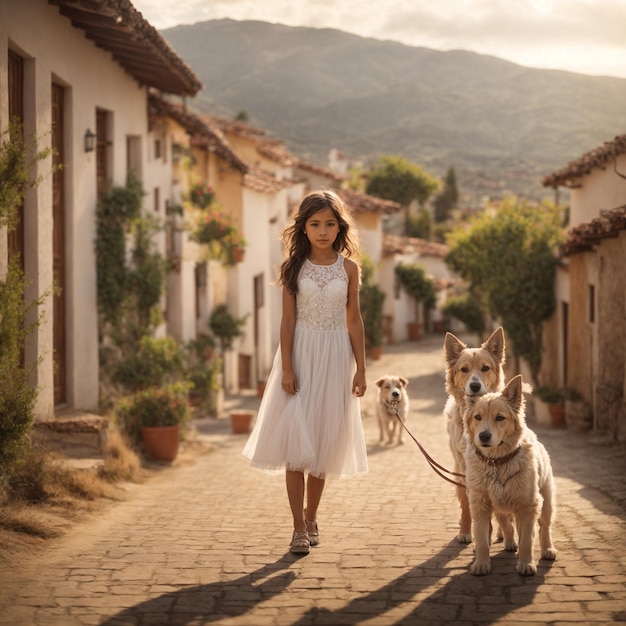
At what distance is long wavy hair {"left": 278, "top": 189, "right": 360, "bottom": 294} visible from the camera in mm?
6598

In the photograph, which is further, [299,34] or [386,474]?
Answer: [299,34]

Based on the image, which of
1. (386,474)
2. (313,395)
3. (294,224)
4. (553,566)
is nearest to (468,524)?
(553,566)

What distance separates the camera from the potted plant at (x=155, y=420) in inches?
485

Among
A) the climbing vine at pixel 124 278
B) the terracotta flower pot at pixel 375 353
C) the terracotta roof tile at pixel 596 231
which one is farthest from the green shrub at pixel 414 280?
the climbing vine at pixel 124 278

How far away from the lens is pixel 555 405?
17.4 metres

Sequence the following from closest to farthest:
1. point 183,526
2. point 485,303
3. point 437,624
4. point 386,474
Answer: point 437,624 → point 183,526 → point 386,474 → point 485,303

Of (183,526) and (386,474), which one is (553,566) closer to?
(183,526)

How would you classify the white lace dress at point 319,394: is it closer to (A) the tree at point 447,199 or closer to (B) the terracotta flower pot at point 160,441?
(B) the terracotta flower pot at point 160,441

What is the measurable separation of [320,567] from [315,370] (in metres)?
1.32

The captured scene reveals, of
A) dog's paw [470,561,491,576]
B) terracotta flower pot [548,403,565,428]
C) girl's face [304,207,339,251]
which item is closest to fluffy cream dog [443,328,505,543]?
dog's paw [470,561,491,576]

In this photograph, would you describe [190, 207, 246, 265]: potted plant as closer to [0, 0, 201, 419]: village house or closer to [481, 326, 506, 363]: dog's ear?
[0, 0, 201, 419]: village house

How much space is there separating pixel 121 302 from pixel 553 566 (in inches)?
362

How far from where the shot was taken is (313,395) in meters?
6.52

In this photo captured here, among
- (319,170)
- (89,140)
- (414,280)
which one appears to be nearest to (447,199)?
(414,280)
